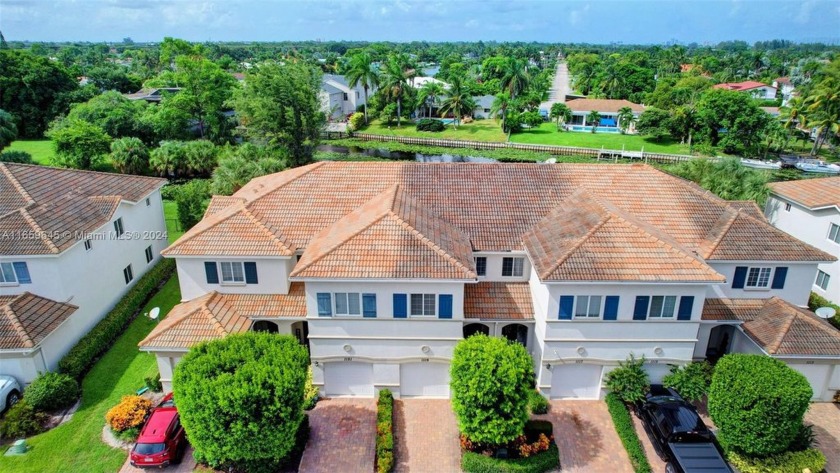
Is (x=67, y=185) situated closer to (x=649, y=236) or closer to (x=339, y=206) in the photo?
(x=339, y=206)

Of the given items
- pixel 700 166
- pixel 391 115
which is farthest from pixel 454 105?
pixel 700 166

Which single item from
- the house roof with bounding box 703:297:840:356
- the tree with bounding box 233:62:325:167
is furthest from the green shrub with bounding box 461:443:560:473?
the tree with bounding box 233:62:325:167

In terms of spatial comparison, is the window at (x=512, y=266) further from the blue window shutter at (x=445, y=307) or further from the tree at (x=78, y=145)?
the tree at (x=78, y=145)

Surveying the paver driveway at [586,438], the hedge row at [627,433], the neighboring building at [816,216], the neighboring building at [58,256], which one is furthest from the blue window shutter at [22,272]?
the neighboring building at [816,216]

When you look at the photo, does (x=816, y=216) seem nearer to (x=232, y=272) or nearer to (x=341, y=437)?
(x=341, y=437)

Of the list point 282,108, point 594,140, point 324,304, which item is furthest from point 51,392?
point 594,140

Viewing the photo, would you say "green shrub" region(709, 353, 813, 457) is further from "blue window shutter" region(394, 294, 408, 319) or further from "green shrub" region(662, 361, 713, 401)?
"blue window shutter" region(394, 294, 408, 319)
